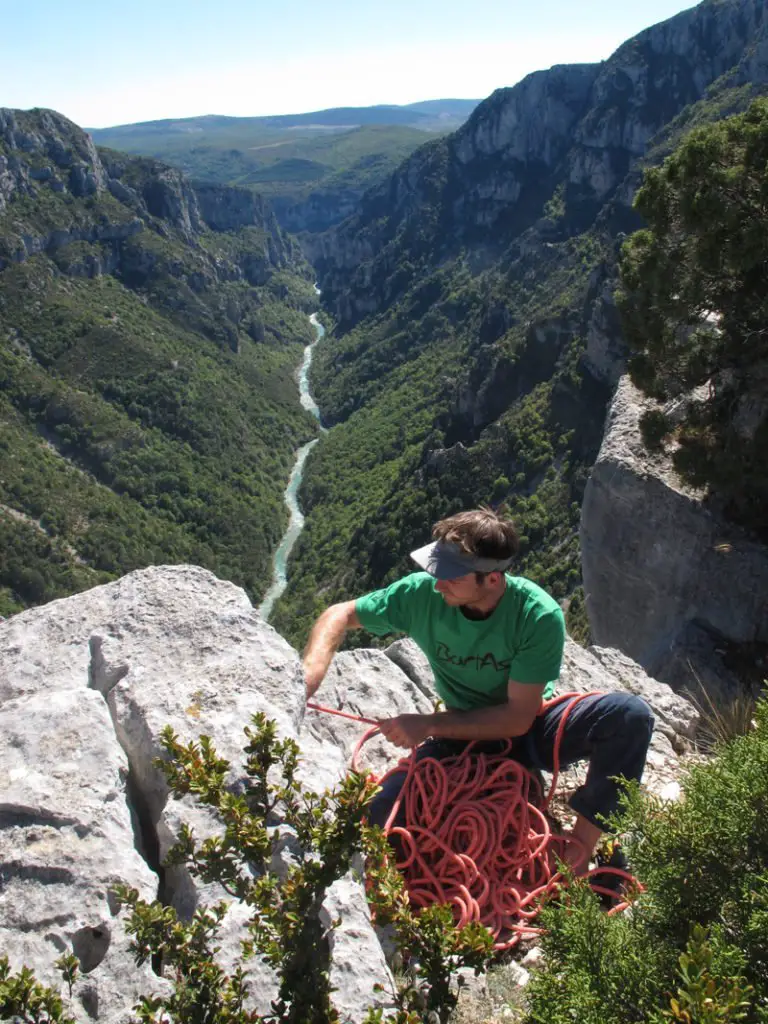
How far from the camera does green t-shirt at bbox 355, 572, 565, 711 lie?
4199 mm

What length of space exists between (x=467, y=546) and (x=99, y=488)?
243 ft

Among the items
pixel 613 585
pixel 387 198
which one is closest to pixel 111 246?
pixel 387 198

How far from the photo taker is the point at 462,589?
412 cm

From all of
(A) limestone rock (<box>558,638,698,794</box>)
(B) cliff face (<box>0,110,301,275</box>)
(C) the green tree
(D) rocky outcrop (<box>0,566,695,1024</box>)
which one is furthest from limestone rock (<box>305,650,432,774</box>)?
(B) cliff face (<box>0,110,301,275</box>)

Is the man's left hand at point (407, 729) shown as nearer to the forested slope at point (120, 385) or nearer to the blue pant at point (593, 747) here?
the blue pant at point (593, 747)

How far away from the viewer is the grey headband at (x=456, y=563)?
4023mm

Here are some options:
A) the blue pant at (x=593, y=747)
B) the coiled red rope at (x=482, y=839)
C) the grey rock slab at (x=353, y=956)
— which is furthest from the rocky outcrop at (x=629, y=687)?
the grey rock slab at (x=353, y=956)

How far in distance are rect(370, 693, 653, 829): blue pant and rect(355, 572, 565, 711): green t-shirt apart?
0.90 ft

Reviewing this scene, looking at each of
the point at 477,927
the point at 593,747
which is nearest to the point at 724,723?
the point at 593,747

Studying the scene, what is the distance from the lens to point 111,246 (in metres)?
111

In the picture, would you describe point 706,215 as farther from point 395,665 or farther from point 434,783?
point 434,783

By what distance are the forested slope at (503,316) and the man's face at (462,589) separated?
1876 centimetres

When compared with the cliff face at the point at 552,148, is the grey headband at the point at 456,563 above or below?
below

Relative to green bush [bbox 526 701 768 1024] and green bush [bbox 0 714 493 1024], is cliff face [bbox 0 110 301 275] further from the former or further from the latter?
green bush [bbox 526 701 768 1024]
